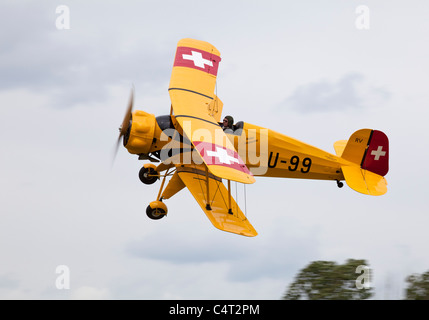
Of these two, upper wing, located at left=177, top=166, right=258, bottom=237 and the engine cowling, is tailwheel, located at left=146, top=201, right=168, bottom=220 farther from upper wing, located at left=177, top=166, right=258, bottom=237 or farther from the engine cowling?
the engine cowling

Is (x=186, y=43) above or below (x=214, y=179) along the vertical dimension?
above

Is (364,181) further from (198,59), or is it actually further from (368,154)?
(198,59)

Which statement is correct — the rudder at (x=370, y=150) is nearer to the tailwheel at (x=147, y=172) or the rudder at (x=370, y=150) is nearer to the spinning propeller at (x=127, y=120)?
the tailwheel at (x=147, y=172)

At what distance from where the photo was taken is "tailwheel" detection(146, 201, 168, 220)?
600 inches

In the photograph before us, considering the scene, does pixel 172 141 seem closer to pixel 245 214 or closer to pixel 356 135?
pixel 245 214

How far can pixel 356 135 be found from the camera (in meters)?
16.4

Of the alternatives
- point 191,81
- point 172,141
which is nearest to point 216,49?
point 191,81

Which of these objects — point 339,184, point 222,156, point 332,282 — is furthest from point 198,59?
point 332,282

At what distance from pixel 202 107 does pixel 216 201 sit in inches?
77.3

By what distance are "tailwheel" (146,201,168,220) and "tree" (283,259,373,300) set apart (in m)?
3.59

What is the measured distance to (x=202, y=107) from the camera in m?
14.9

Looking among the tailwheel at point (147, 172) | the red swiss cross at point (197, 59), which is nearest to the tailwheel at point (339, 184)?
the red swiss cross at point (197, 59)

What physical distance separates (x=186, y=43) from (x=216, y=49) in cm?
75

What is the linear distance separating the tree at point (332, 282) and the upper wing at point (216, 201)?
1410 mm
